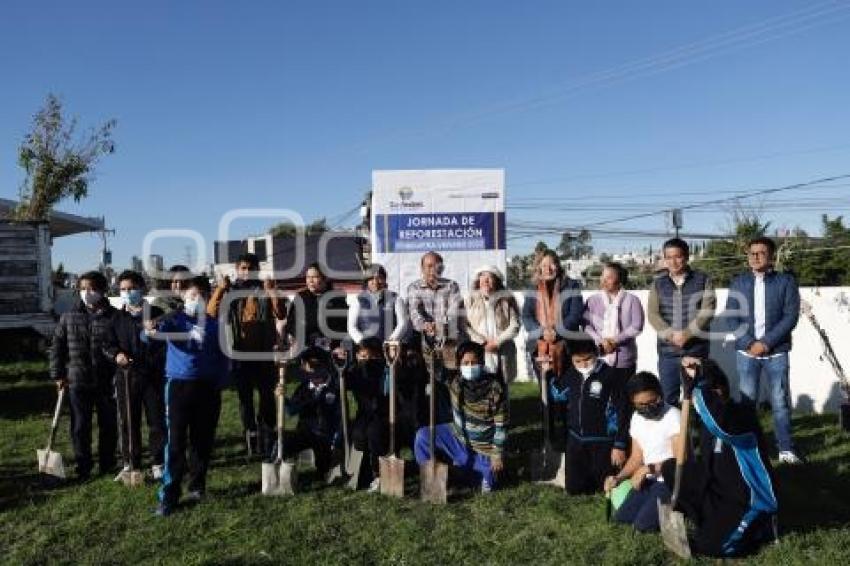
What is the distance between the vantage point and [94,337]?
646 cm

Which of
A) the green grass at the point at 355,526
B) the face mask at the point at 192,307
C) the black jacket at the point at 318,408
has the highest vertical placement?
the face mask at the point at 192,307

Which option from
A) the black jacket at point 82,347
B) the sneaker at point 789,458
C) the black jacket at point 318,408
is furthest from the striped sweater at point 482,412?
the black jacket at point 82,347

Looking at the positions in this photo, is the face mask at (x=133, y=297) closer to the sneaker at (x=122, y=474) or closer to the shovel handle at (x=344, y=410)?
the sneaker at (x=122, y=474)

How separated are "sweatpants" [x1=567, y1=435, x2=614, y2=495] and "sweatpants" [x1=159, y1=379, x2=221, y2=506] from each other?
2.67m

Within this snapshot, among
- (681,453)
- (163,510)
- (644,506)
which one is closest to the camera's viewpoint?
Answer: (681,453)

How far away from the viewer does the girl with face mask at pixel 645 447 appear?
15.6 feet

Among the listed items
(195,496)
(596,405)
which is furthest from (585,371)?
(195,496)

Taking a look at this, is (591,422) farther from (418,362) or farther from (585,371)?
(418,362)

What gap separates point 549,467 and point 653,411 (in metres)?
1.27

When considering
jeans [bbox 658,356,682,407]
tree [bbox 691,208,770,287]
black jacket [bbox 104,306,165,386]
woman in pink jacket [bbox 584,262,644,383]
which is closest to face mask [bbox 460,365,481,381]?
woman in pink jacket [bbox 584,262,644,383]

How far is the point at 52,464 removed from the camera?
6449 mm

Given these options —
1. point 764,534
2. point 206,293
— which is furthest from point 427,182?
point 764,534

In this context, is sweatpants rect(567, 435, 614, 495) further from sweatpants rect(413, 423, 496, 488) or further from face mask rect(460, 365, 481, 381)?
face mask rect(460, 365, 481, 381)

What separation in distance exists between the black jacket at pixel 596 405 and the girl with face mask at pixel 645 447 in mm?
474
